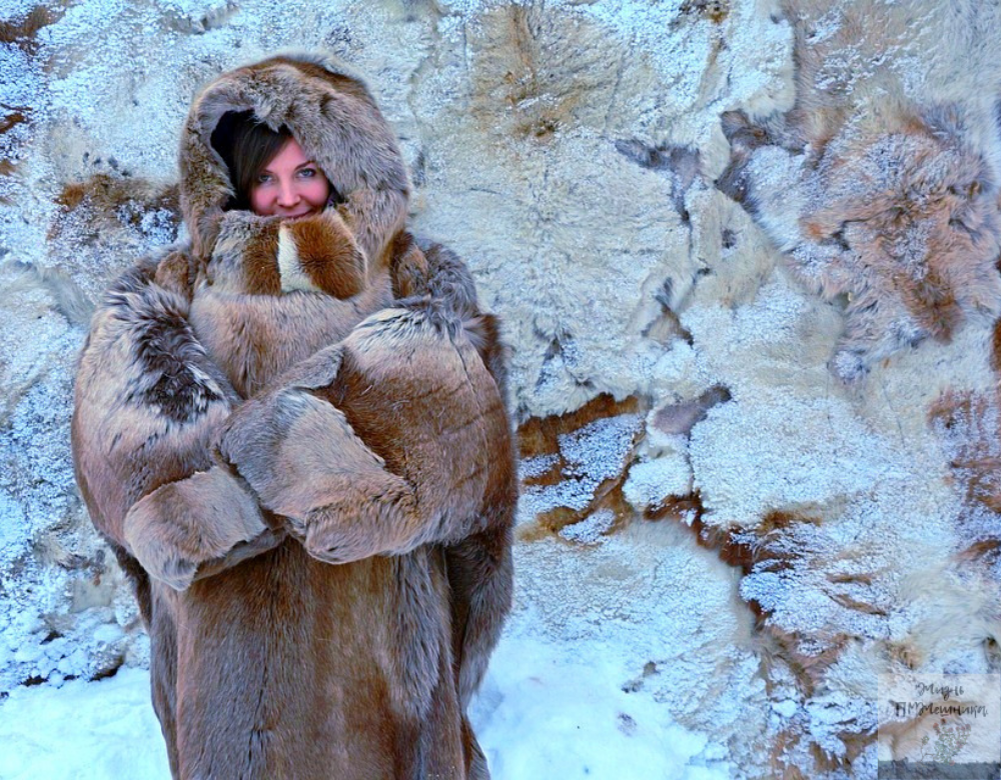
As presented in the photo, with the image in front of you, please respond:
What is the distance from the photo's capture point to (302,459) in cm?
123

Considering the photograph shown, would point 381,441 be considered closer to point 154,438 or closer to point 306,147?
point 154,438

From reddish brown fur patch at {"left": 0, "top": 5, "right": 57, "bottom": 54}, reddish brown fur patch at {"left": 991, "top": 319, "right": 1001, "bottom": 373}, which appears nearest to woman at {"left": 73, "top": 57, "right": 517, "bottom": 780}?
reddish brown fur patch at {"left": 0, "top": 5, "right": 57, "bottom": 54}

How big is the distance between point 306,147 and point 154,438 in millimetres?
642

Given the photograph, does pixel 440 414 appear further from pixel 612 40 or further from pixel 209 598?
pixel 612 40

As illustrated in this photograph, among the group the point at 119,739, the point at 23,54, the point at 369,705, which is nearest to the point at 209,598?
the point at 369,705

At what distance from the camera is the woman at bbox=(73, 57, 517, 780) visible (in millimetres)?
1238

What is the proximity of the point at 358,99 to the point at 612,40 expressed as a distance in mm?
699

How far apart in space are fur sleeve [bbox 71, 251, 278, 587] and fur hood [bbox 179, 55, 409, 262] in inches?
8.2

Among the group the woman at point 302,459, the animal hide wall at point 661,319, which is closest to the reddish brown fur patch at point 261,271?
the woman at point 302,459

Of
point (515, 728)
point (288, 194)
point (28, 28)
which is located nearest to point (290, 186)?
point (288, 194)

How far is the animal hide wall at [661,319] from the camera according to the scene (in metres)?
1.77

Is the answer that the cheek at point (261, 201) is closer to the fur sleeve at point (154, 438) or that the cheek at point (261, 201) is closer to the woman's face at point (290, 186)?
the woman's face at point (290, 186)

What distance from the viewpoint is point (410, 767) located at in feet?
4.52

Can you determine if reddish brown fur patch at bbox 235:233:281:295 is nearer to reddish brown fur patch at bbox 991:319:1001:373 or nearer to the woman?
the woman
